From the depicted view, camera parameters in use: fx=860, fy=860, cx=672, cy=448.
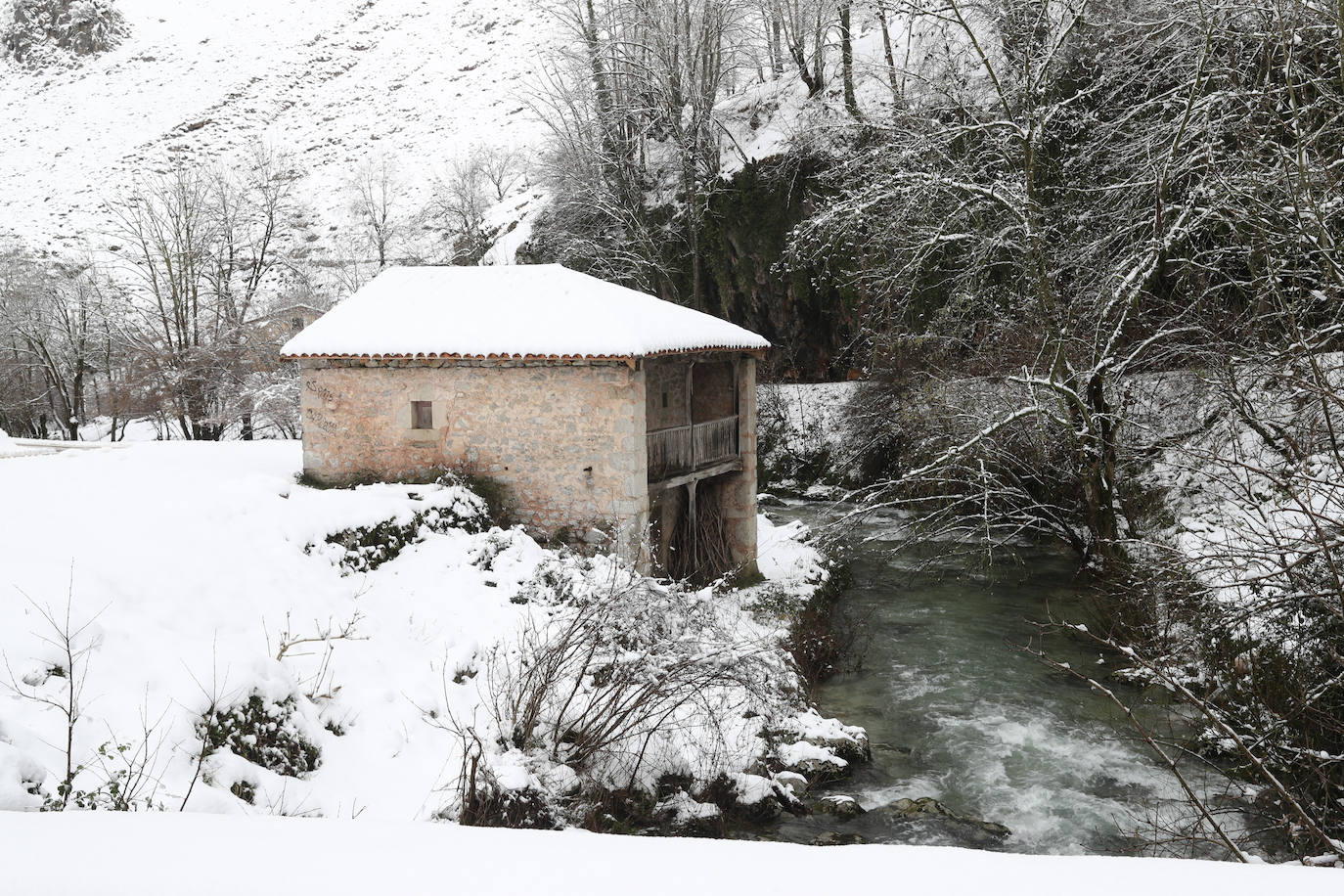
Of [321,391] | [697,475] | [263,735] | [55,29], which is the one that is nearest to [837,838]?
[263,735]

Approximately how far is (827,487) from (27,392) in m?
25.9

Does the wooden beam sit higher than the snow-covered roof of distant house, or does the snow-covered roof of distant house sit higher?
the snow-covered roof of distant house

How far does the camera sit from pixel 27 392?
28.1 m

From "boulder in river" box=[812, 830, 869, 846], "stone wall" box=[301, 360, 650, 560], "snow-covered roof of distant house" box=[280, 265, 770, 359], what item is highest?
"snow-covered roof of distant house" box=[280, 265, 770, 359]

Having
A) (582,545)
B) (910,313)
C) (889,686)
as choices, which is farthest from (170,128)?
(889,686)

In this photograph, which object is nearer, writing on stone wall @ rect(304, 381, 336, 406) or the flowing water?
the flowing water

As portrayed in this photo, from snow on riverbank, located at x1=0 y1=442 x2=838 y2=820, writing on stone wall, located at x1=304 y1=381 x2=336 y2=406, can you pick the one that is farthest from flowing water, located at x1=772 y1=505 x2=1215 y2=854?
writing on stone wall, located at x1=304 y1=381 x2=336 y2=406

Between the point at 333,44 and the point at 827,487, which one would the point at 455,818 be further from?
the point at 333,44

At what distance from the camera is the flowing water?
306 inches

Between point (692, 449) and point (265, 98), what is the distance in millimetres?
47153

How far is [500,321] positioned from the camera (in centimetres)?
1181

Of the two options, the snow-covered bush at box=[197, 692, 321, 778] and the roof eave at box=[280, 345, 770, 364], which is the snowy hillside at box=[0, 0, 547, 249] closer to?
the roof eave at box=[280, 345, 770, 364]

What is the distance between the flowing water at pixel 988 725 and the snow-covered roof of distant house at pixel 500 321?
17.1 ft

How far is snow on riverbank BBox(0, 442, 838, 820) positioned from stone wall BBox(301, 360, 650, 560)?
1.00 metres
